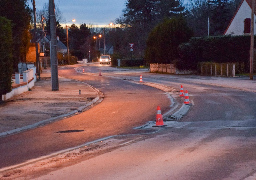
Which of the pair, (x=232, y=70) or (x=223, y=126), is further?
(x=232, y=70)

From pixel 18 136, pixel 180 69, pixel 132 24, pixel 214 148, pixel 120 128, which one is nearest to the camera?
pixel 214 148

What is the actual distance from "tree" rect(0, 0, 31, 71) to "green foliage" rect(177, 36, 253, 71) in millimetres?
16932

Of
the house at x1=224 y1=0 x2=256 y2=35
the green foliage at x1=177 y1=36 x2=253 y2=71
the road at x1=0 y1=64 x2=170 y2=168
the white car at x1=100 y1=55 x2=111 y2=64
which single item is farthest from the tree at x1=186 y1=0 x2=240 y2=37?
the road at x1=0 y1=64 x2=170 y2=168

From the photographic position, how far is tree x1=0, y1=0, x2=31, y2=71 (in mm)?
32575

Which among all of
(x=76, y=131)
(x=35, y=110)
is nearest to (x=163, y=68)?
(x=35, y=110)

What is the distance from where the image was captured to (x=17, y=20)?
114 ft

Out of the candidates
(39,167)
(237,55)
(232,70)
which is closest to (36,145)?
(39,167)

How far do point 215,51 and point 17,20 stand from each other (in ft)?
66.9

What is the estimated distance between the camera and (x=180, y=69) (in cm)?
4484

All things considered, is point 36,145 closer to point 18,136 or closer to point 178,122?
point 18,136

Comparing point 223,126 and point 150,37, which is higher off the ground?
point 150,37

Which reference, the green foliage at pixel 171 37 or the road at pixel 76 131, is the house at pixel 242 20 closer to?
the green foliage at pixel 171 37

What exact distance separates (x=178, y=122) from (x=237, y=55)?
29.9m

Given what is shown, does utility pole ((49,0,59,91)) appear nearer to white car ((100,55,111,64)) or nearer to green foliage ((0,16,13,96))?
green foliage ((0,16,13,96))
